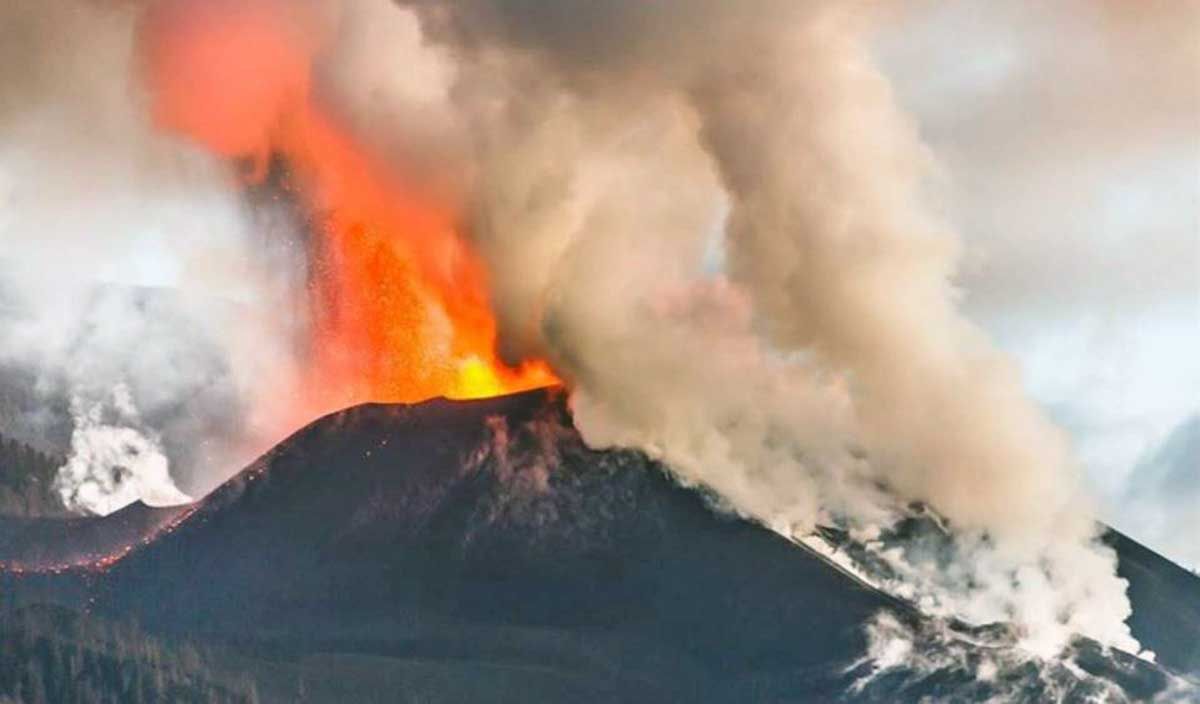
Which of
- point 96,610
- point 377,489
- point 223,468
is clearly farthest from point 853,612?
point 223,468

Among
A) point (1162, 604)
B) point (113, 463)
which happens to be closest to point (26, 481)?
point (113, 463)

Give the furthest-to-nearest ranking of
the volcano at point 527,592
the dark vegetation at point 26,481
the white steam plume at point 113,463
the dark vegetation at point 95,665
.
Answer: the white steam plume at point 113,463
the dark vegetation at point 26,481
the dark vegetation at point 95,665
the volcano at point 527,592

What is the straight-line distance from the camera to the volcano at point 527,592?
3861 inches

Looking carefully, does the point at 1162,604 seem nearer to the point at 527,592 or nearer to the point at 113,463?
the point at 527,592

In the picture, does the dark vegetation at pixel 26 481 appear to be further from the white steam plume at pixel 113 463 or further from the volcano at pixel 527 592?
the volcano at pixel 527 592

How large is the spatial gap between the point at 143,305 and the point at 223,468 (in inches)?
787

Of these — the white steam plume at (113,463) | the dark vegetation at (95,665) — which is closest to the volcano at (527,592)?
the dark vegetation at (95,665)

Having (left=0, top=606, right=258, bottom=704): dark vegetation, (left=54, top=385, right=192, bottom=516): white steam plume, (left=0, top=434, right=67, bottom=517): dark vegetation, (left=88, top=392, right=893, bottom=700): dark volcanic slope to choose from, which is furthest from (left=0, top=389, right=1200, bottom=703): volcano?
(left=54, top=385, right=192, bottom=516): white steam plume

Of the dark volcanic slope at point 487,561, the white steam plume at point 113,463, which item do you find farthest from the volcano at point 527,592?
the white steam plume at point 113,463

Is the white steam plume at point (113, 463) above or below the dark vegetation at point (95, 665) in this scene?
above

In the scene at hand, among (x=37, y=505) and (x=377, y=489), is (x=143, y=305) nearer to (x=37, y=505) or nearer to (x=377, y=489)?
(x=37, y=505)

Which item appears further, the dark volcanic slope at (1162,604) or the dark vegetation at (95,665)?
the dark volcanic slope at (1162,604)

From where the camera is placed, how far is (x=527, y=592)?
104312 mm

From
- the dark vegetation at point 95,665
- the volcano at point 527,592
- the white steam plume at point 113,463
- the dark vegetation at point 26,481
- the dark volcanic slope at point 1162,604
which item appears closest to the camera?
the volcano at point 527,592
